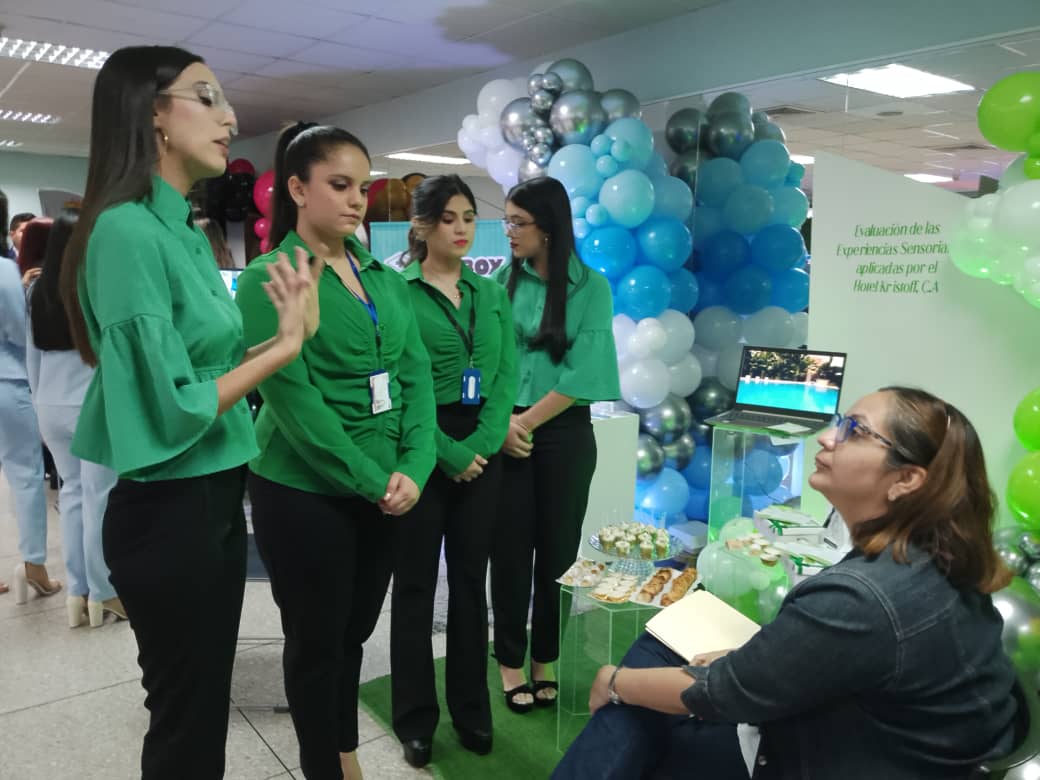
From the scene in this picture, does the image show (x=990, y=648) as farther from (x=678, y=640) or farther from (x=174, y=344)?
(x=174, y=344)

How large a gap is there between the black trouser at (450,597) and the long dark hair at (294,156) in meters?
0.67

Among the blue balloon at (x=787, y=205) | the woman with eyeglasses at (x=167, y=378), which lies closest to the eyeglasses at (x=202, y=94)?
the woman with eyeglasses at (x=167, y=378)

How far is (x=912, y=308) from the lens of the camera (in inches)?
112

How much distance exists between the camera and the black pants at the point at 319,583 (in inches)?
66.5

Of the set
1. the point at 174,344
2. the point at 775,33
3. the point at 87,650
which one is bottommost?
the point at 87,650

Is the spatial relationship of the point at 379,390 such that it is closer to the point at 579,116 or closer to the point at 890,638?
the point at 890,638

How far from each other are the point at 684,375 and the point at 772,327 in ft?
1.86

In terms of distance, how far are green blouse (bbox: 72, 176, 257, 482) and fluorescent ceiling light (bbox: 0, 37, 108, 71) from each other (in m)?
6.01

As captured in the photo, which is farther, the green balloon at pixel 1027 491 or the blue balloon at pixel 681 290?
the blue balloon at pixel 681 290

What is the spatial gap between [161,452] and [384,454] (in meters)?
0.65

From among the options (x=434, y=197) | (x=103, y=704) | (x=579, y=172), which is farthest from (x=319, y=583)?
(x=579, y=172)

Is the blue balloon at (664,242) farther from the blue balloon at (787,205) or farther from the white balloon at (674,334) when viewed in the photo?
the blue balloon at (787,205)

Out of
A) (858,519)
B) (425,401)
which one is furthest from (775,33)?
(858,519)

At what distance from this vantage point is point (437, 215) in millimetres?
2143
